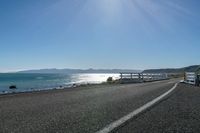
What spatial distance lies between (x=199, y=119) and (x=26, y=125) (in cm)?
360

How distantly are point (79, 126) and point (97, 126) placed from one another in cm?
31

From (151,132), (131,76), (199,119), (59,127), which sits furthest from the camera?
(131,76)

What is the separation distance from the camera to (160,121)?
6.34m

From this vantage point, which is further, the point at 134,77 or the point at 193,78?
the point at 134,77

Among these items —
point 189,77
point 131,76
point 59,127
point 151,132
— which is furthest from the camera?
point 131,76

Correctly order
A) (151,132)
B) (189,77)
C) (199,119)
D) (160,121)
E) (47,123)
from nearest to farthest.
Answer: (151,132), (47,123), (160,121), (199,119), (189,77)

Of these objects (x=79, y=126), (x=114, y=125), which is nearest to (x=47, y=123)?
(x=79, y=126)

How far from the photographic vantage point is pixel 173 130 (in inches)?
211

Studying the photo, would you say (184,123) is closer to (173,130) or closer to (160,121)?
(160,121)

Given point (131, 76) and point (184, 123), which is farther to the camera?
point (131, 76)

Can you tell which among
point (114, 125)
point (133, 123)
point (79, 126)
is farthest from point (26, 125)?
point (133, 123)

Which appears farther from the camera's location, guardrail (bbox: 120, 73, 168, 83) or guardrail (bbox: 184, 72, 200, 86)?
guardrail (bbox: 120, 73, 168, 83)

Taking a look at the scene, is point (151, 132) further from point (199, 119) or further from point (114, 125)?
point (199, 119)

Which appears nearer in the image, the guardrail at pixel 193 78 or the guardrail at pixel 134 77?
the guardrail at pixel 193 78
